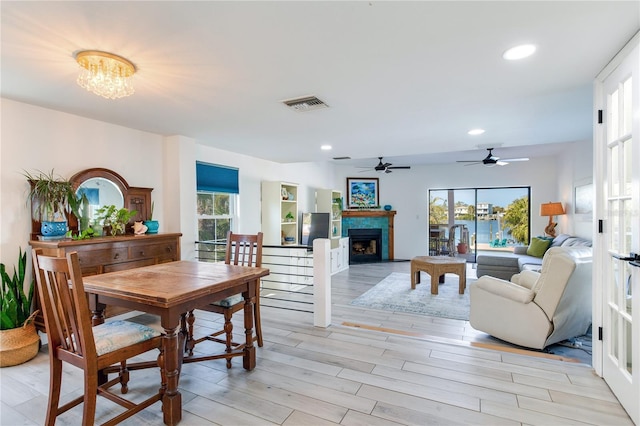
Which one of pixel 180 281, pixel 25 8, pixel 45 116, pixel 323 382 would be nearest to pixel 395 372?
pixel 323 382

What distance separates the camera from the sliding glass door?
7.68m

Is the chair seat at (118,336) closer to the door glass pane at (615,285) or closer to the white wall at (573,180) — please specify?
the door glass pane at (615,285)

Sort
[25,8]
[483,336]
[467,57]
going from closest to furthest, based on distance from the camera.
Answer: [25,8]
[467,57]
[483,336]

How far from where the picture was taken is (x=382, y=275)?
6691 millimetres

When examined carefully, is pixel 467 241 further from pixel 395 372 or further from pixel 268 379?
pixel 268 379

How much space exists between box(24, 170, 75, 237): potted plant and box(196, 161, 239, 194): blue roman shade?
5.64 ft

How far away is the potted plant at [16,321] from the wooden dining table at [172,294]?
100cm

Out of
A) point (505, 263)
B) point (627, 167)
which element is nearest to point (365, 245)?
point (505, 263)

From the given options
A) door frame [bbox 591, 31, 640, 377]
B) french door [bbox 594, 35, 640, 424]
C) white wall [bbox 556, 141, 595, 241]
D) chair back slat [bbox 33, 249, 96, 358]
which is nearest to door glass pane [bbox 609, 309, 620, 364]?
french door [bbox 594, 35, 640, 424]

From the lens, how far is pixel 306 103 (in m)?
2.89

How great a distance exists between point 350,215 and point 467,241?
125 inches

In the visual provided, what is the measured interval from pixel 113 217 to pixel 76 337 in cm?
221

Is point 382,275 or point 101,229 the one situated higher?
point 101,229

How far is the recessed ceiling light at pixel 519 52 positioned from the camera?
1921 millimetres
